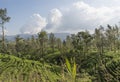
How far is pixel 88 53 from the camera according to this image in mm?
88375

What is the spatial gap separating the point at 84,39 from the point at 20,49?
107ft

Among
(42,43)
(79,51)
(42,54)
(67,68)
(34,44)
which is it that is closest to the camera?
(67,68)

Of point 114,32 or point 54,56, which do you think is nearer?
point 54,56

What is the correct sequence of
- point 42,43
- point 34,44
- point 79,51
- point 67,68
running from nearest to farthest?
point 67,68 < point 79,51 < point 42,43 < point 34,44

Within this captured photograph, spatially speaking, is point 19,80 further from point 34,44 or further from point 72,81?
point 34,44

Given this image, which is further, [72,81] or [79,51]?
[79,51]

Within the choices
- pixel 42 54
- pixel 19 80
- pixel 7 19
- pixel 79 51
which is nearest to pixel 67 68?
pixel 19 80

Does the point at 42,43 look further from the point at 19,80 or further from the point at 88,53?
the point at 19,80

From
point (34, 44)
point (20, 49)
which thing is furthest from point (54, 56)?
point (34, 44)

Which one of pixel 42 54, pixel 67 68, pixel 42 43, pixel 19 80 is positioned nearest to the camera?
pixel 67 68

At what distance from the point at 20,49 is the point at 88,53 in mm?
34339

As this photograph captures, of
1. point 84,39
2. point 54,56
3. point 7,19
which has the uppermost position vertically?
point 7,19

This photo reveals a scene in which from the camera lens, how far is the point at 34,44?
123 m

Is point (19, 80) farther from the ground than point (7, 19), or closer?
closer
